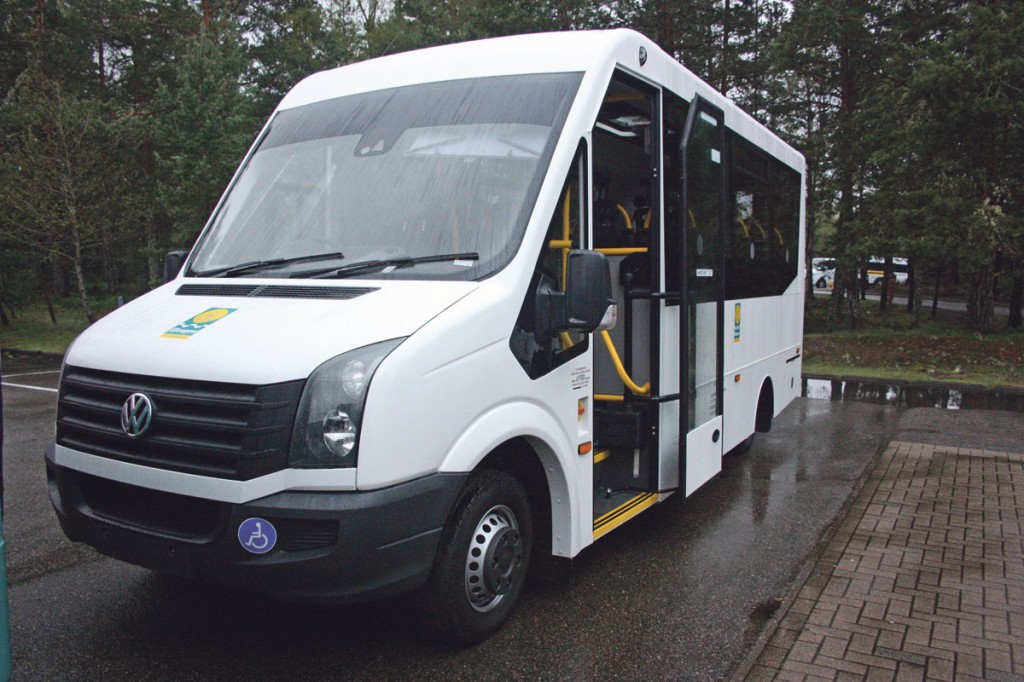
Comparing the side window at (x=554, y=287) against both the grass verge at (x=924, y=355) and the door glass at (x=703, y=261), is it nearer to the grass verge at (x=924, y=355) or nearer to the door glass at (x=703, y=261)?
the door glass at (x=703, y=261)

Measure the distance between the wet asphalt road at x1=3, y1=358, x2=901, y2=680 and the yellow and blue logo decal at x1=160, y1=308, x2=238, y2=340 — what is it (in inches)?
58.7

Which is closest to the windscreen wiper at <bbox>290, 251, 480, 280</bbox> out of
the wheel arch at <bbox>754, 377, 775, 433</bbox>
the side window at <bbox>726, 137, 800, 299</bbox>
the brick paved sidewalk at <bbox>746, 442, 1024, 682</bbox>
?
the brick paved sidewalk at <bbox>746, 442, 1024, 682</bbox>

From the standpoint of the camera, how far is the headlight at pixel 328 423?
3.00 meters

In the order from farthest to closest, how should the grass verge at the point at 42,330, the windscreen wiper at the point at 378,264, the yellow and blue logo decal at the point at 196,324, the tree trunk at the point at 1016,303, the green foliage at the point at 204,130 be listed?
the tree trunk at the point at 1016,303 < the green foliage at the point at 204,130 < the grass verge at the point at 42,330 < the windscreen wiper at the point at 378,264 < the yellow and blue logo decal at the point at 196,324

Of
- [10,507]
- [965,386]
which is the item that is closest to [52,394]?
[10,507]

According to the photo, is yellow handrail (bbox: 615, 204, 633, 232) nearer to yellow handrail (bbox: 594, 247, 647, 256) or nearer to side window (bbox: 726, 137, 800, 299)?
yellow handrail (bbox: 594, 247, 647, 256)

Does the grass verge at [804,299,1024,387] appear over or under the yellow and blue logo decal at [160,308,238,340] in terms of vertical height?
under

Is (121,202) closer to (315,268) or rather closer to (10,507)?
(10,507)

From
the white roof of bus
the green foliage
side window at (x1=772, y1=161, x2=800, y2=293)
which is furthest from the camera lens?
the green foliage

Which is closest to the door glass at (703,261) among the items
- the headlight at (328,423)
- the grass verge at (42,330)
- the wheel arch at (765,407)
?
the wheel arch at (765,407)

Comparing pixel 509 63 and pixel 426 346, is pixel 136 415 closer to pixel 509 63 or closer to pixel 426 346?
pixel 426 346

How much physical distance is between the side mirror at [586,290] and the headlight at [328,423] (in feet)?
3.54

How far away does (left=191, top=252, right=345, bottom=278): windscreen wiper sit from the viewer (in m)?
3.94

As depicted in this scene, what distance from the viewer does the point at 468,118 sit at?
4.16 metres
